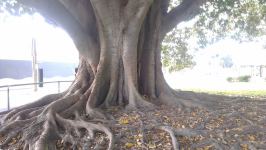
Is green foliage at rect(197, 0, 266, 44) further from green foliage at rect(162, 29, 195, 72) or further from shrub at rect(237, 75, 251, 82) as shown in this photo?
shrub at rect(237, 75, 251, 82)

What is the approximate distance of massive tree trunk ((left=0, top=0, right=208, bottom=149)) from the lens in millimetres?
6645

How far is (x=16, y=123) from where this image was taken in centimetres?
608

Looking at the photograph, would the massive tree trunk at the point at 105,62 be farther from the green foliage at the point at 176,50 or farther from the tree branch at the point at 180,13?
the green foliage at the point at 176,50

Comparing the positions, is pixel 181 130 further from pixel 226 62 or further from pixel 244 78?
pixel 226 62

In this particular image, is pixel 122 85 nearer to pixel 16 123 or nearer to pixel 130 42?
pixel 130 42

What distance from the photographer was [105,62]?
288 inches

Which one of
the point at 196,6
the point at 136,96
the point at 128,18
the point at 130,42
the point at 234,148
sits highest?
the point at 196,6

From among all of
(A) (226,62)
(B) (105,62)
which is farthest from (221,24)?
(A) (226,62)

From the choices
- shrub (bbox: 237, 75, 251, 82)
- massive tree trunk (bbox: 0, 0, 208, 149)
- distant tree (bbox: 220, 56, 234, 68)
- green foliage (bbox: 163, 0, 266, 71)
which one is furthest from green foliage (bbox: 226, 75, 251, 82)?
distant tree (bbox: 220, 56, 234, 68)

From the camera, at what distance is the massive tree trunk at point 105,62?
6645 millimetres

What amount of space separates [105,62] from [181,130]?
255 centimetres

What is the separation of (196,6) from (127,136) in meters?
4.92

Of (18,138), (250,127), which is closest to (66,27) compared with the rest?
(18,138)

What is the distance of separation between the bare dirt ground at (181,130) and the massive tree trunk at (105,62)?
0.53 meters
